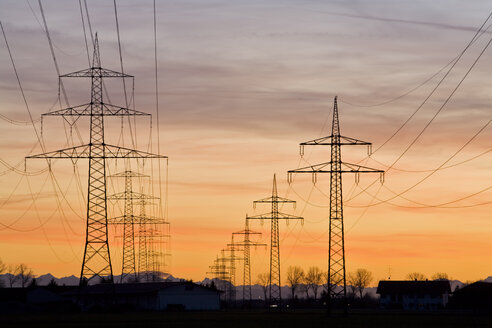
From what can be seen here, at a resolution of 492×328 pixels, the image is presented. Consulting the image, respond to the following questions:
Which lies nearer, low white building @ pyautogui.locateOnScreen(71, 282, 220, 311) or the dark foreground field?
the dark foreground field

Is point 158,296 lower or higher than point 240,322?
higher

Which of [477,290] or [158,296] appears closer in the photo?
[477,290]

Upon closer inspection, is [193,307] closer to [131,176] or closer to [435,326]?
[131,176]

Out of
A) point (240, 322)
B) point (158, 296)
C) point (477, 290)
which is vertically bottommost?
point (240, 322)

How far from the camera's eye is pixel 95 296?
16062 cm

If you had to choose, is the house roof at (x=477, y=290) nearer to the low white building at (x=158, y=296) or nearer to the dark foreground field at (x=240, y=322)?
the low white building at (x=158, y=296)

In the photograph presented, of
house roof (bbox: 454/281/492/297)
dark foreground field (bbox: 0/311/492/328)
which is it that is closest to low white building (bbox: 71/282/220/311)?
house roof (bbox: 454/281/492/297)

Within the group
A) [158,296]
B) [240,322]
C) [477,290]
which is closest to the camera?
[240,322]

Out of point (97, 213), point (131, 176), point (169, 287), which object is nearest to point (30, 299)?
point (169, 287)

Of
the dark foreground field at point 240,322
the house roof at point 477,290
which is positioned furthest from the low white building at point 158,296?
the dark foreground field at point 240,322

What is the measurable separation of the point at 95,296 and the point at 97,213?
70220 mm

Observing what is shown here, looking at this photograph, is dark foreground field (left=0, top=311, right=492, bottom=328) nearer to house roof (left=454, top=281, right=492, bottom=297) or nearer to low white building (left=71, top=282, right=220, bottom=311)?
house roof (left=454, top=281, right=492, bottom=297)

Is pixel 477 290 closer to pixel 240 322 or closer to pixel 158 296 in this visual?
pixel 158 296

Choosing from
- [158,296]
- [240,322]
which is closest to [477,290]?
[158,296]
